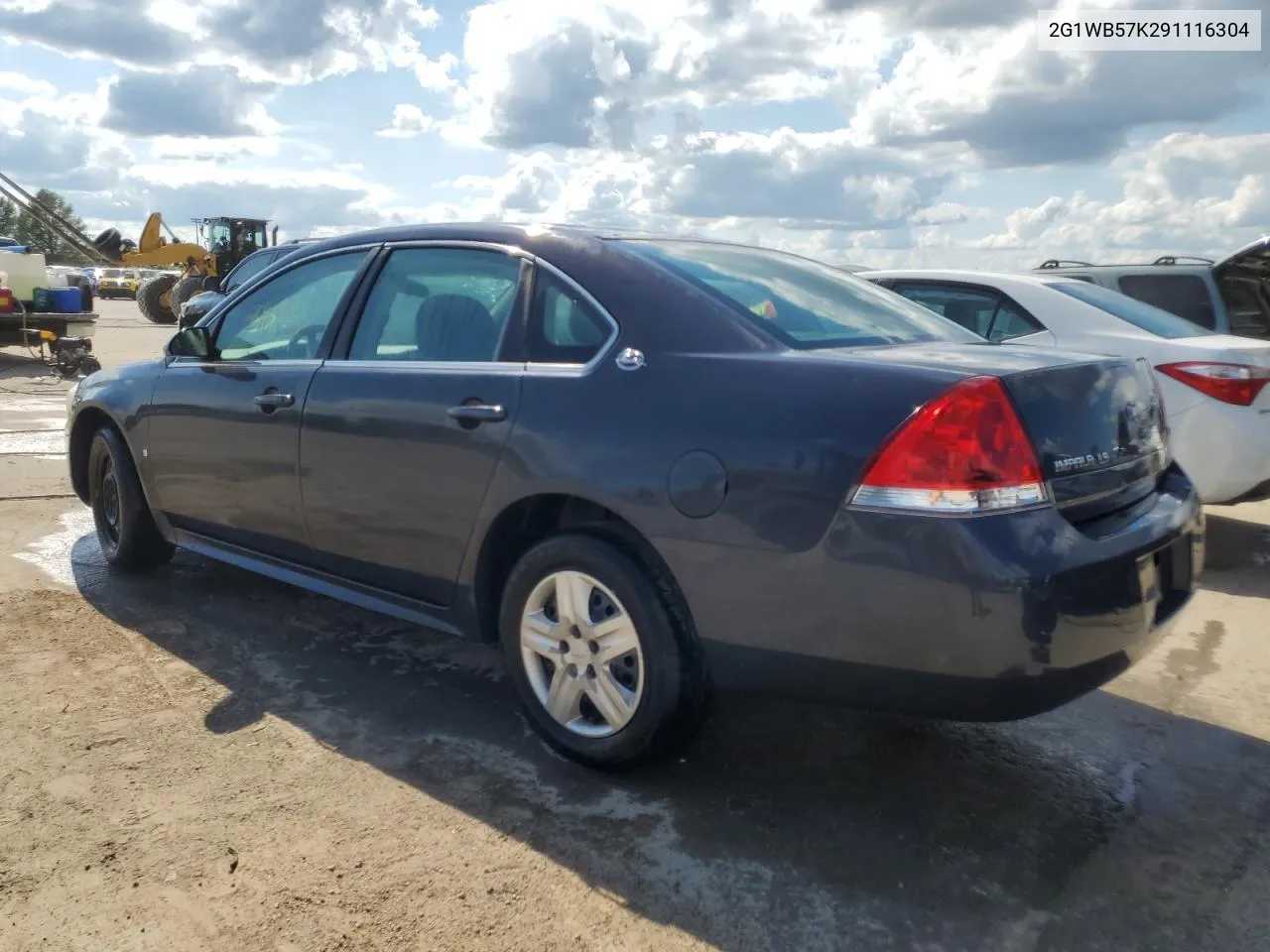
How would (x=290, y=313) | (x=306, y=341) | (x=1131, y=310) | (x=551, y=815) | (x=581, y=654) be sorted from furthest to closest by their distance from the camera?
(x=1131, y=310) → (x=290, y=313) → (x=306, y=341) → (x=581, y=654) → (x=551, y=815)

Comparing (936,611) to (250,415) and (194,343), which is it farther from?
(194,343)

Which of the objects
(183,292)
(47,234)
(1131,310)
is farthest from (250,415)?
(47,234)

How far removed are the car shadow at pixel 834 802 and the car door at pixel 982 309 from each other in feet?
9.23

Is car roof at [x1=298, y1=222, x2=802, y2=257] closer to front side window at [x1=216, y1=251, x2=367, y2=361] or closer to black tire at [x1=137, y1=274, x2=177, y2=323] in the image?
front side window at [x1=216, y1=251, x2=367, y2=361]

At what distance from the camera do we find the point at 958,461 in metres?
2.44

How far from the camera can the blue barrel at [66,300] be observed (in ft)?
47.8

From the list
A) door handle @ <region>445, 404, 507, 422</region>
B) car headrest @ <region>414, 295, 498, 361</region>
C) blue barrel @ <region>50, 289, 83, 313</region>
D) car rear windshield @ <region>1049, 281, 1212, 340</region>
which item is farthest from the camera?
blue barrel @ <region>50, 289, 83, 313</region>

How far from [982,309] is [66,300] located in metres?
12.6

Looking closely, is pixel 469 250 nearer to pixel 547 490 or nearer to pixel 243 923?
pixel 547 490

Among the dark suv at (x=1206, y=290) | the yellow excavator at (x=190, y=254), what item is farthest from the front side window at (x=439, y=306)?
the yellow excavator at (x=190, y=254)

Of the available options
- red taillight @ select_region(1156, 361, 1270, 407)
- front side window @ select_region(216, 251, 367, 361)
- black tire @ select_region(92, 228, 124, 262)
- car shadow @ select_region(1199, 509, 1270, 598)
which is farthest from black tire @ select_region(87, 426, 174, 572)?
black tire @ select_region(92, 228, 124, 262)

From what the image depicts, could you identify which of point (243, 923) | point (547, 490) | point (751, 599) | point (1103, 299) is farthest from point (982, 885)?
point (1103, 299)

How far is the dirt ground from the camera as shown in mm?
2406

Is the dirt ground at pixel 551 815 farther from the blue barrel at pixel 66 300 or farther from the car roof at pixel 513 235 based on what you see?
the blue barrel at pixel 66 300
